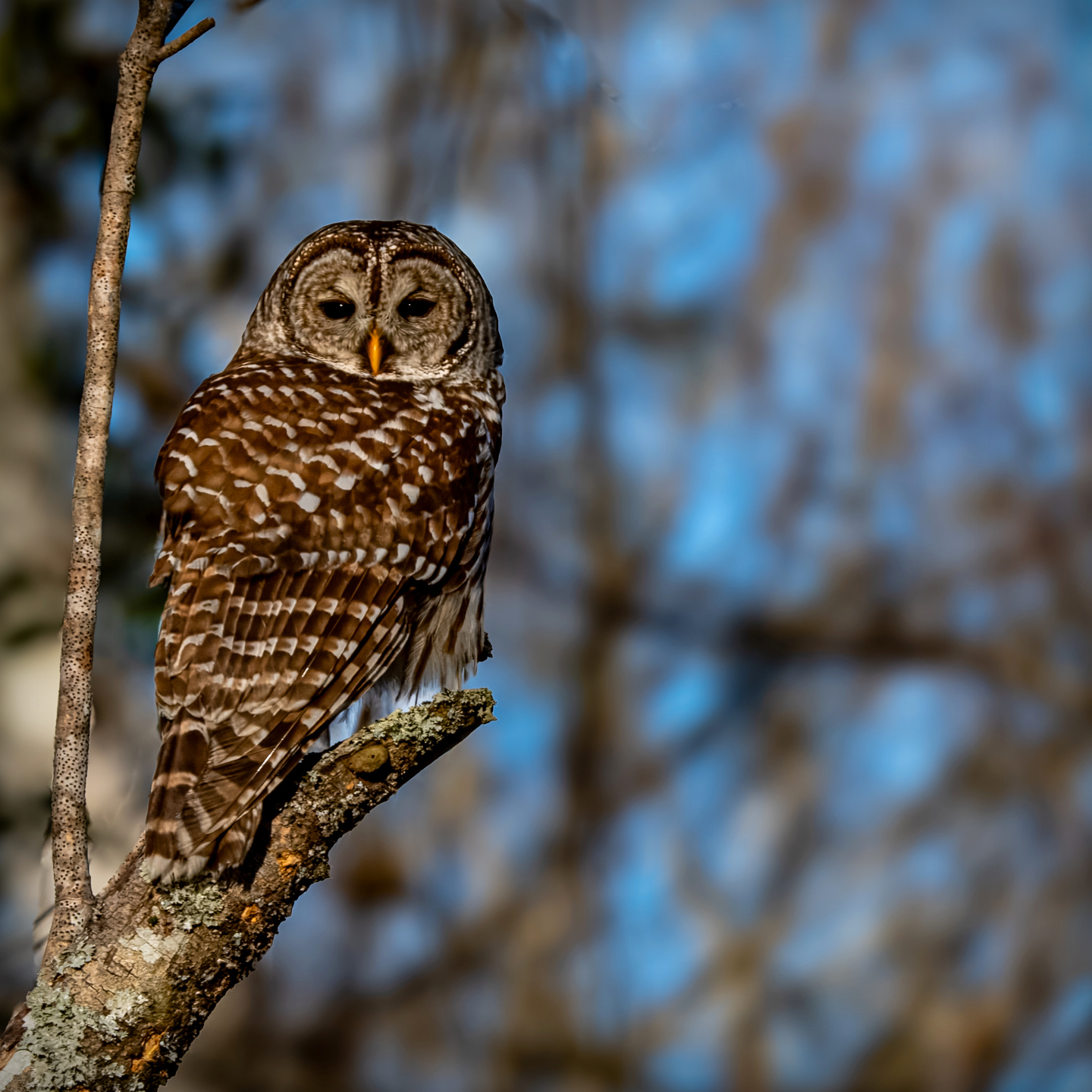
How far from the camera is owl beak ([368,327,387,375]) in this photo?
3.35 m

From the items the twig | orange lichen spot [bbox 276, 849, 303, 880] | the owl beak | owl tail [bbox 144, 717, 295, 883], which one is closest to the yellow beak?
the owl beak

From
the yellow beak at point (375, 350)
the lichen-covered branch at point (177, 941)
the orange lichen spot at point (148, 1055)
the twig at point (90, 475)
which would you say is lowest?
the orange lichen spot at point (148, 1055)

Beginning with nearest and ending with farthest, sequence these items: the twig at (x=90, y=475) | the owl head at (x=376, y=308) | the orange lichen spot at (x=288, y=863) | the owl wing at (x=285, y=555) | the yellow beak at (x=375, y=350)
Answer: the twig at (x=90, y=475) → the orange lichen spot at (x=288, y=863) → the owl wing at (x=285, y=555) → the yellow beak at (x=375, y=350) → the owl head at (x=376, y=308)

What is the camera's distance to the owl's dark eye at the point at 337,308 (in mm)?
3500

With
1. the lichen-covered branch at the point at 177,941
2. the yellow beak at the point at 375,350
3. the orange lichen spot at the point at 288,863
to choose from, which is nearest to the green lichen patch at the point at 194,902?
the lichen-covered branch at the point at 177,941

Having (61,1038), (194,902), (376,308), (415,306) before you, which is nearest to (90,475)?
(194,902)

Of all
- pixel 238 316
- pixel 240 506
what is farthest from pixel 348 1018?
pixel 240 506

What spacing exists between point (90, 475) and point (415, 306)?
1.82 metres

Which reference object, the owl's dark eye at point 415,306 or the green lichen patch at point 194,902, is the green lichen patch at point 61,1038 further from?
the owl's dark eye at point 415,306

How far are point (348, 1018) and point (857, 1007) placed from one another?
3620 mm

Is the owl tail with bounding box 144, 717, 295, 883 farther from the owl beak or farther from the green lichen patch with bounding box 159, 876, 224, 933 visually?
the owl beak

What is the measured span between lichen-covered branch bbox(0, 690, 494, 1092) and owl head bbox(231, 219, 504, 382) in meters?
1.59

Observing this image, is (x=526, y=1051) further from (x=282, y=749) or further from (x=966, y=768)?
(x=282, y=749)

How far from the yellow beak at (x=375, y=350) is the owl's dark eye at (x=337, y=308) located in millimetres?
139
